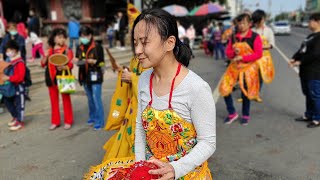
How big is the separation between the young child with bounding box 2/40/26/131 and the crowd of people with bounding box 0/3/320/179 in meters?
0.02

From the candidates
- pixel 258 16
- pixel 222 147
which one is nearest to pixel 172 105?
pixel 222 147

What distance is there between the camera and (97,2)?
18859mm

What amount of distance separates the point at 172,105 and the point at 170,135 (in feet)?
0.50

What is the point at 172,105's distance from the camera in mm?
1653

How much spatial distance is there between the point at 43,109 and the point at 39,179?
327 cm

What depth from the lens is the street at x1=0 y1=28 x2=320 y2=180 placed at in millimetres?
3896

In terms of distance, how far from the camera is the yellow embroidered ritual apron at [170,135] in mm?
1662

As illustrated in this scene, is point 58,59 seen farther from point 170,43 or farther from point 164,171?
point 164,171

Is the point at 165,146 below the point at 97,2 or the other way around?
below

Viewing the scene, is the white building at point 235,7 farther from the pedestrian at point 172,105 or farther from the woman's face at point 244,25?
the pedestrian at point 172,105

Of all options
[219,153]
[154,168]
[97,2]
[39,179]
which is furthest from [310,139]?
[97,2]

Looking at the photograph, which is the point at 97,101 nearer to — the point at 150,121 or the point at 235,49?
the point at 235,49

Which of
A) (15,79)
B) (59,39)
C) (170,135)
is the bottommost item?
(15,79)

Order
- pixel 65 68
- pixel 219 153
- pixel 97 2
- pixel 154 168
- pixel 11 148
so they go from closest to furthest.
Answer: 1. pixel 154 168
2. pixel 219 153
3. pixel 11 148
4. pixel 65 68
5. pixel 97 2
